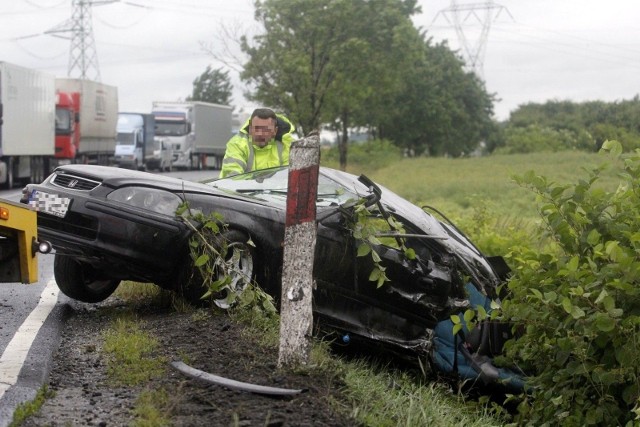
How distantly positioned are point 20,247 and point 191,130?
177 ft

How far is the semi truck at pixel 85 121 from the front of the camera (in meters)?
40.0

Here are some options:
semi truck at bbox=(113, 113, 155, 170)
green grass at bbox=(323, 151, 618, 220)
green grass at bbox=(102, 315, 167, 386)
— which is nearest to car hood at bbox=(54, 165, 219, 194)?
green grass at bbox=(102, 315, 167, 386)

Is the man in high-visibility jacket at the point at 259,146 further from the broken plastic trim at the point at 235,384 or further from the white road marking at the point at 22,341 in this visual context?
the broken plastic trim at the point at 235,384

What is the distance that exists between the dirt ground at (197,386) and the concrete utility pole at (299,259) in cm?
16

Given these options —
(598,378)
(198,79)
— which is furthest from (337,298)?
(198,79)

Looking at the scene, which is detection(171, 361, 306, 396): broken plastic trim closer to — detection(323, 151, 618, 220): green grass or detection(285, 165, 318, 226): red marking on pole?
detection(285, 165, 318, 226): red marking on pole

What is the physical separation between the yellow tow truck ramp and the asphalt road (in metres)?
0.48

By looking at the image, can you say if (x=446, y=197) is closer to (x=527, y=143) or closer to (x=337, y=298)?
(x=337, y=298)

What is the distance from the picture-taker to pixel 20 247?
651cm

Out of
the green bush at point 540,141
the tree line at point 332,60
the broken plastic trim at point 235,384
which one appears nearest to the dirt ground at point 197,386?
the broken plastic trim at point 235,384

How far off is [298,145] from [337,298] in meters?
2.18

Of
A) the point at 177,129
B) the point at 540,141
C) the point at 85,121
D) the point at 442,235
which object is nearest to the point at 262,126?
the point at 442,235

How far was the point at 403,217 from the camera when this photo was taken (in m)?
8.15

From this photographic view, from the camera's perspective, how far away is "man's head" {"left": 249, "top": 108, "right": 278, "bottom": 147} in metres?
9.93
